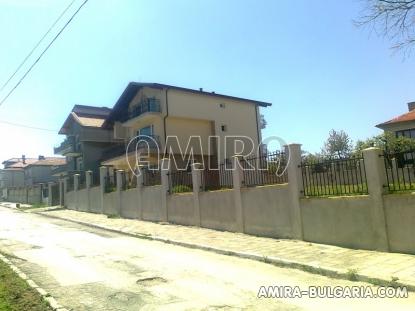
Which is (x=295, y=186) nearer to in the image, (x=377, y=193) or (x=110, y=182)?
(x=377, y=193)

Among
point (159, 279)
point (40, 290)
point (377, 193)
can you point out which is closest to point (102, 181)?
point (159, 279)

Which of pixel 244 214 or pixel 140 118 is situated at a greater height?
pixel 140 118

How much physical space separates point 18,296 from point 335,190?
7686 millimetres

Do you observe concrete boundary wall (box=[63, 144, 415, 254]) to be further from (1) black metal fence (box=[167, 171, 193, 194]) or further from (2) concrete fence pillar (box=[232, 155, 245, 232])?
(1) black metal fence (box=[167, 171, 193, 194])

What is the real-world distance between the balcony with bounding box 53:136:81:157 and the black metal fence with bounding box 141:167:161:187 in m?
29.9

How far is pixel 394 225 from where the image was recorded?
9977 millimetres

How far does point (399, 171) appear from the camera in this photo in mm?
10414

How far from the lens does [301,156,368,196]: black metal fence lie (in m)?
11.1

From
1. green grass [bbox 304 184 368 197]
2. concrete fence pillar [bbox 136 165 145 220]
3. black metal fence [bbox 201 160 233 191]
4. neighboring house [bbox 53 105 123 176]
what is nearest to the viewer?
green grass [bbox 304 184 368 197]

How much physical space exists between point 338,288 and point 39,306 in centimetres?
497

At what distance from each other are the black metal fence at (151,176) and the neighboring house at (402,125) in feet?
78.3

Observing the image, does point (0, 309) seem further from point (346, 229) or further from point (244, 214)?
point (244, 214)

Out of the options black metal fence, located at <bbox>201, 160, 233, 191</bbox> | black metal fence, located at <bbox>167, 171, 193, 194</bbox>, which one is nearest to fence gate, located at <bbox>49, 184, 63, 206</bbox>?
black metal fence, located at <bbox>167, 171, 193, 194</bbox>

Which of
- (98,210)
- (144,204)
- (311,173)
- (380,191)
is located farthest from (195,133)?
(380,191)
